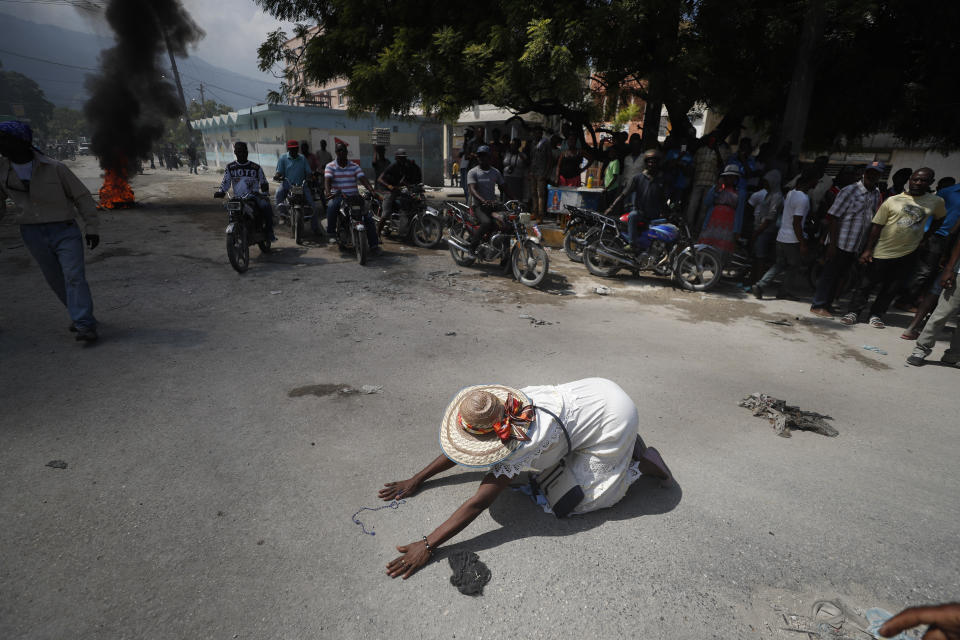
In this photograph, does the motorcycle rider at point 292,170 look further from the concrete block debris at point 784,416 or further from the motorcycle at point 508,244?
the concrete block debris at point 784,416

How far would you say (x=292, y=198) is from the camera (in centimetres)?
970

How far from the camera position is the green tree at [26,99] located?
76562 mm

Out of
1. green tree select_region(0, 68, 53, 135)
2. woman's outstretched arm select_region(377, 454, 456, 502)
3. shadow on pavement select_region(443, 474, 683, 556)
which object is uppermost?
green tree select_region(0, 68, 53, 135)

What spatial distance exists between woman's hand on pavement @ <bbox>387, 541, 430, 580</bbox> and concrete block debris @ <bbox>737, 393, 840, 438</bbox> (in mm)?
2863

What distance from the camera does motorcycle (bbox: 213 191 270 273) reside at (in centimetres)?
723

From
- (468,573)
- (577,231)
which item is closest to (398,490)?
(468,573)

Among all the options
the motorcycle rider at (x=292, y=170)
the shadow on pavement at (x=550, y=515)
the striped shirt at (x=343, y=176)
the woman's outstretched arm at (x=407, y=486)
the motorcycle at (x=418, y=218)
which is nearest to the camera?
the shadow on pavement at (x=550, y=515)

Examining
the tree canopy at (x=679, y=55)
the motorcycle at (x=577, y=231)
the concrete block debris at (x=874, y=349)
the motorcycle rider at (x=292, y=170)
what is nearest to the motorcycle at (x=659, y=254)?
the motorcycle at (x=577, y=231)

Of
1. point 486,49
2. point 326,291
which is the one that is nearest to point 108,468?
point 326,291

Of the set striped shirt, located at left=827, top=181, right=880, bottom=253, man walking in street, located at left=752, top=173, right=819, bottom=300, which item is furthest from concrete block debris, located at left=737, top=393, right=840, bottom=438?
man walking in street, located at left=752, top=173, right=819, bottom=300

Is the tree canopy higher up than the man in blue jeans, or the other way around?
the tree canopy

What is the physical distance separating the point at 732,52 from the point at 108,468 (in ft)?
39.1

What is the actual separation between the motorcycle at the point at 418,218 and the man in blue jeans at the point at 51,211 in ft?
19.2

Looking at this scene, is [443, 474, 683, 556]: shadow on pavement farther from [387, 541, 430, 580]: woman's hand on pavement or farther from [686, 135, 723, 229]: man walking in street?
[686, 135, 723, 229]: man walking in street
